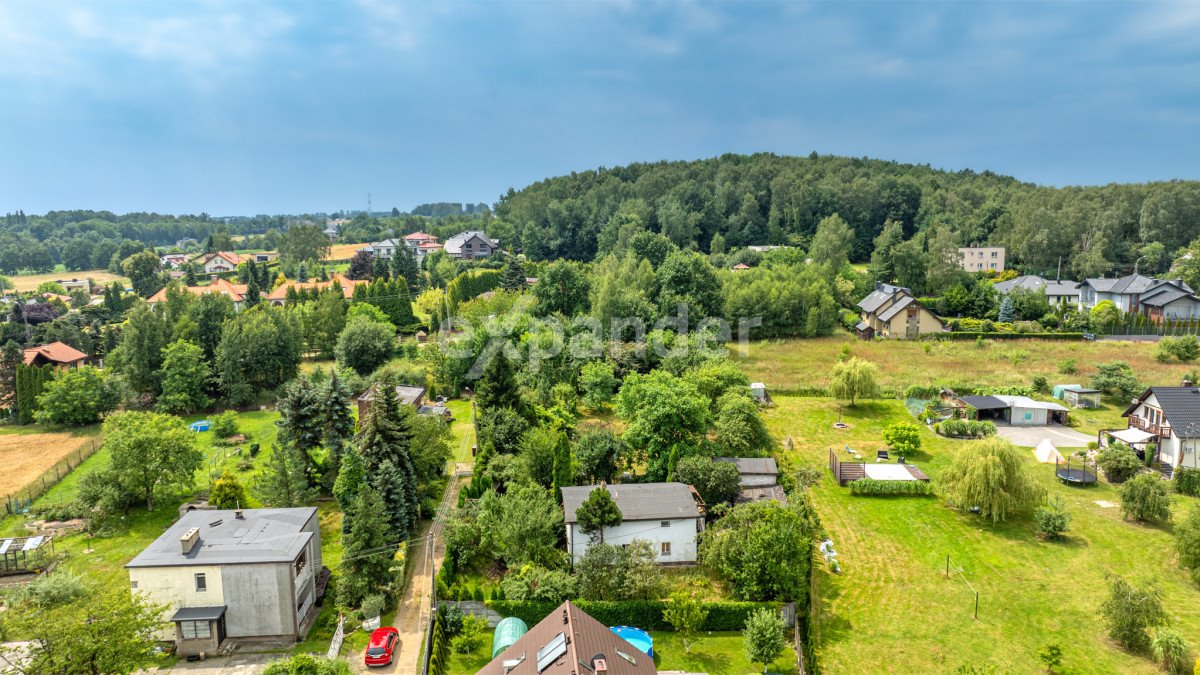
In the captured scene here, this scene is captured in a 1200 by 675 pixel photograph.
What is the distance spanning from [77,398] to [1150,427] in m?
60.6

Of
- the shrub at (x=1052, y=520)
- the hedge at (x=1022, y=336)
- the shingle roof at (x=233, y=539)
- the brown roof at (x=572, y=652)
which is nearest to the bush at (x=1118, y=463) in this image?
the shrub at (x=1052, y=520)

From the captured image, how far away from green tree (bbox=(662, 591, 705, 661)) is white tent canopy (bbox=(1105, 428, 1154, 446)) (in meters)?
25.9

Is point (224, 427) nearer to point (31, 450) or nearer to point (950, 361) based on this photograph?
point (31, 450)

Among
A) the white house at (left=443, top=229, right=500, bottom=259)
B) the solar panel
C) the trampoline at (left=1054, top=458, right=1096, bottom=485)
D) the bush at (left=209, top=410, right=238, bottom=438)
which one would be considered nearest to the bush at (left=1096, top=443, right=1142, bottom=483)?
the trampoline at (left=1054, top=458, right=1096, bottom=485)

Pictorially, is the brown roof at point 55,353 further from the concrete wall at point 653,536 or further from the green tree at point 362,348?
the concrete wall at point 653,536

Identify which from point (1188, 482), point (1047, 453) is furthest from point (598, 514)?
point (1188, 482)

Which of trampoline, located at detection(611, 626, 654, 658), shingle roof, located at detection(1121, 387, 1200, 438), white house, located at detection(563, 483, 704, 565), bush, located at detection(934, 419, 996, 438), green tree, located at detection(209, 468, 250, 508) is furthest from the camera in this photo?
bush, located at detection(934, 419, 996, 438)

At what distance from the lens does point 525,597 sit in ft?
70.7

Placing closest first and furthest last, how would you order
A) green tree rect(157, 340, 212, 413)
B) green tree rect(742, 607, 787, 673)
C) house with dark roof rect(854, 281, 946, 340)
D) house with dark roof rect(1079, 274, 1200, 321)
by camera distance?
green tree rect(742, 607, 787, 673), green tree rect(157, 340, 212, 413), house with dark roof rect(1079, 274, 1200, 321), house with dark roof rect(854, 281, 946, 340)

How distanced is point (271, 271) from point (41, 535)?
72.3 meters

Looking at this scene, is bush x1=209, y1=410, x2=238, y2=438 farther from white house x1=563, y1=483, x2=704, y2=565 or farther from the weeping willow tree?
the weeping willow tree

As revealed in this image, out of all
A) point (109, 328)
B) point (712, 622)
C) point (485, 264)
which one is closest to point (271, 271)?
point (485, 264)

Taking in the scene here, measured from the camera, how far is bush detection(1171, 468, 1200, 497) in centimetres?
2997

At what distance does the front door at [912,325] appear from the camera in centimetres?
6144
